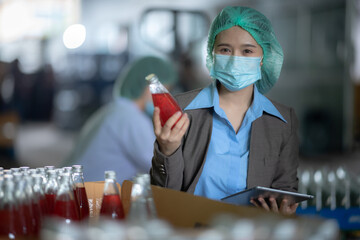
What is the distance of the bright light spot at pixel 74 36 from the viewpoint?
796 cm

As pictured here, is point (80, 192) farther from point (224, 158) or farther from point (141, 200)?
point (224, 158)

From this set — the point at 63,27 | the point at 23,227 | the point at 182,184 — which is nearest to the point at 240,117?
the point at 182,184

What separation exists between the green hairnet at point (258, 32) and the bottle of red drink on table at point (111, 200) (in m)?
0.77

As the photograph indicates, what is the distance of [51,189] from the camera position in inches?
60.5

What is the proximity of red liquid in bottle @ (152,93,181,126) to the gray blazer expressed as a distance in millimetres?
153

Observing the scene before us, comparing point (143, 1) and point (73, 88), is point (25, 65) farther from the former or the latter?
point (143, 1)

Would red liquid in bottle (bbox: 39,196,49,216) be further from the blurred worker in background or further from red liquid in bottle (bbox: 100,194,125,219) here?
the blurred worker in background

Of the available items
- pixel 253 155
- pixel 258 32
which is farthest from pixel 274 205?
pixel 258 32

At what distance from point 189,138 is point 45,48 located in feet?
22.1

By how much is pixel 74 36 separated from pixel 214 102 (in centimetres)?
674

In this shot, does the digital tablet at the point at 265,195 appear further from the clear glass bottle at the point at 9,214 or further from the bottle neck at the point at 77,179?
the clear glass bottle at the point at 9,214

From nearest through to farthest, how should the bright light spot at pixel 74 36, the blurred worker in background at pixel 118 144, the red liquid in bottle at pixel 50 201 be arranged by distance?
the red liquid in bottle at pixel 50 201 → the blurred worker in background at pixel 118 144 → the bright light spot at pixel 74 36

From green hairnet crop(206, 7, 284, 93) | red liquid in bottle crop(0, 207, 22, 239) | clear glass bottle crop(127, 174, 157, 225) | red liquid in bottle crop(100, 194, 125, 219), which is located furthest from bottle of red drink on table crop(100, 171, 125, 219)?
green hairnet crop(206, 7, 284, 93)

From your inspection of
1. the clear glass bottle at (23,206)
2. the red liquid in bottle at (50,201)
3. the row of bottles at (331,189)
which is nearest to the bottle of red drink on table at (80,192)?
the red liquid in bottle at (50,201)
